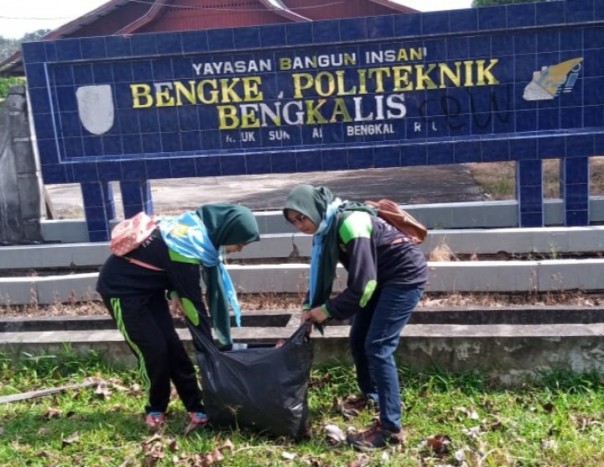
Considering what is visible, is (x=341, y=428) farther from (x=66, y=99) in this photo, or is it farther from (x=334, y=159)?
(x=66, y=99)

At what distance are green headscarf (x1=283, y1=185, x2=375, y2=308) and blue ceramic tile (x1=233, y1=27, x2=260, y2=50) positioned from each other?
13.1 ft

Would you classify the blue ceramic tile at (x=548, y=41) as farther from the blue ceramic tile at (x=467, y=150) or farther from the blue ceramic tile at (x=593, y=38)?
the blue ceramic tile at (x=467, y=150)

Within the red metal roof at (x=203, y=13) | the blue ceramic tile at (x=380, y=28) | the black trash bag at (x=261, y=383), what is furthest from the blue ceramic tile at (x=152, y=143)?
the red metal roof at (x=203, y=13)

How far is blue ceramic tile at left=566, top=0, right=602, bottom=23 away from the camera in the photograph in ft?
23.0

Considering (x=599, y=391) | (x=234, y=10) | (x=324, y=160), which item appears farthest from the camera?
(x=234, y=10)

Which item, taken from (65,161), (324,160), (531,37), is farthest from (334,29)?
(65,161)

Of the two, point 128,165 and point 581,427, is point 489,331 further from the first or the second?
point 128,165

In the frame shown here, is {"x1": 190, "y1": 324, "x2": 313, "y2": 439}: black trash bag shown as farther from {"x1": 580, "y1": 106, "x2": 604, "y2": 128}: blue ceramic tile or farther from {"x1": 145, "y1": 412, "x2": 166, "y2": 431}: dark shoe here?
{"x1": 580, "y1": 106, "x2": 604, "y2": 128}: blue ceramic tile

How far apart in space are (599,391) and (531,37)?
13.5ft

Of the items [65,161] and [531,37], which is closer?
[531,37]

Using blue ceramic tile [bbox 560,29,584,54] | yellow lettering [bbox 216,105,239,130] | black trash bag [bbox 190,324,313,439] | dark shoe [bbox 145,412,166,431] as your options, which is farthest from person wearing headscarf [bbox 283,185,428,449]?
blue ceramic tile [bbox 560,29,584,54]

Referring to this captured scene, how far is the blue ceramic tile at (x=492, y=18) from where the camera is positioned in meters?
7.11

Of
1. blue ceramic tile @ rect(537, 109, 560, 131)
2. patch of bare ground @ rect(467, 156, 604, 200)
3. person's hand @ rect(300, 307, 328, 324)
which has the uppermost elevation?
blue ceramic tile @ rect(537, 109, 560, 131)

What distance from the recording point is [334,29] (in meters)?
7.30
